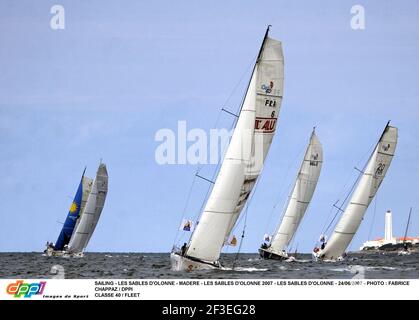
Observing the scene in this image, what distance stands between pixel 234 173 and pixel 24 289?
14.7 metres

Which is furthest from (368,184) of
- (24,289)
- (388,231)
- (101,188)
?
(388,231)

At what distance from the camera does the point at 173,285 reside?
49.7ft

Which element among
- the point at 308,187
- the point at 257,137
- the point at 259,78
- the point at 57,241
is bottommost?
the point at 57,241

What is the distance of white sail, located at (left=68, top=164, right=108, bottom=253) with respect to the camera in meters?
58.8

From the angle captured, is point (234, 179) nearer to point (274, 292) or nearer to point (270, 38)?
point (270, 38)

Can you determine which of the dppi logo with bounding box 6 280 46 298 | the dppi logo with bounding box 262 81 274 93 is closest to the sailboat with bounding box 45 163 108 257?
the dppi logo with bounding box 262 81 274 93

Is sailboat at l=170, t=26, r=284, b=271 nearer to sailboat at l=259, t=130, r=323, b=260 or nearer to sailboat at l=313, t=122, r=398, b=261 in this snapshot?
sailboat at l=313, t=122, r=398, b=261

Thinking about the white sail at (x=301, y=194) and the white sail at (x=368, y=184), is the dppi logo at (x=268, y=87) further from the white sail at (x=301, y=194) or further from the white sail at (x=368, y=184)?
the white sail at (x=301, y=194)

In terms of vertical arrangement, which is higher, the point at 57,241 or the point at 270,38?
the point at 270,38

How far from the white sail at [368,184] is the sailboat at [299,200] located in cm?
565

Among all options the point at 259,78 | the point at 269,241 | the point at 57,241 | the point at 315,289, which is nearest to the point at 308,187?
the point at 269,241

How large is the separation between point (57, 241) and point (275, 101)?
131 ft
